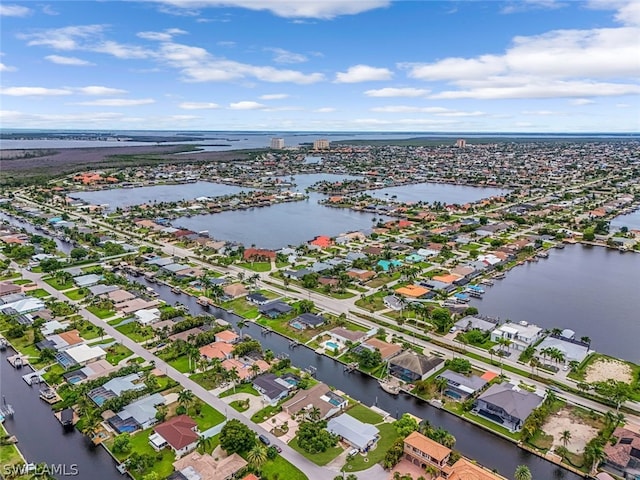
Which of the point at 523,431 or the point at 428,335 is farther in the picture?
the point at 428,335

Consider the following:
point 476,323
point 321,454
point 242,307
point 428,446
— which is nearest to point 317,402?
point 321,454

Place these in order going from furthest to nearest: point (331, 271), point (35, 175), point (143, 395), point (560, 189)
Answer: point (35, 175) → point (560, 189) → point (331, 271) → point (143, 395)

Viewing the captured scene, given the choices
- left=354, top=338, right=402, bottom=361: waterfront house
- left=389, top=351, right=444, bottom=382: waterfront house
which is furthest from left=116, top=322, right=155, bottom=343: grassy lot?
left=389, top=351, right=444, bottom=382: waterfront house

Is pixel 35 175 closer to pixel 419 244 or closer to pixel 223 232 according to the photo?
pixel 223 232

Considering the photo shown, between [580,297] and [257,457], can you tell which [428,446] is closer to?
[257,457]

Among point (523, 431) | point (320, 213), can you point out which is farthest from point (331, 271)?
point (320, 213)

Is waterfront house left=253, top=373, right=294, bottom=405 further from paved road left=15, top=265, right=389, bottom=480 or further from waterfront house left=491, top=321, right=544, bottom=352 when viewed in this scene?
waterfront house left=491, top=321, right=544, bottom=352
